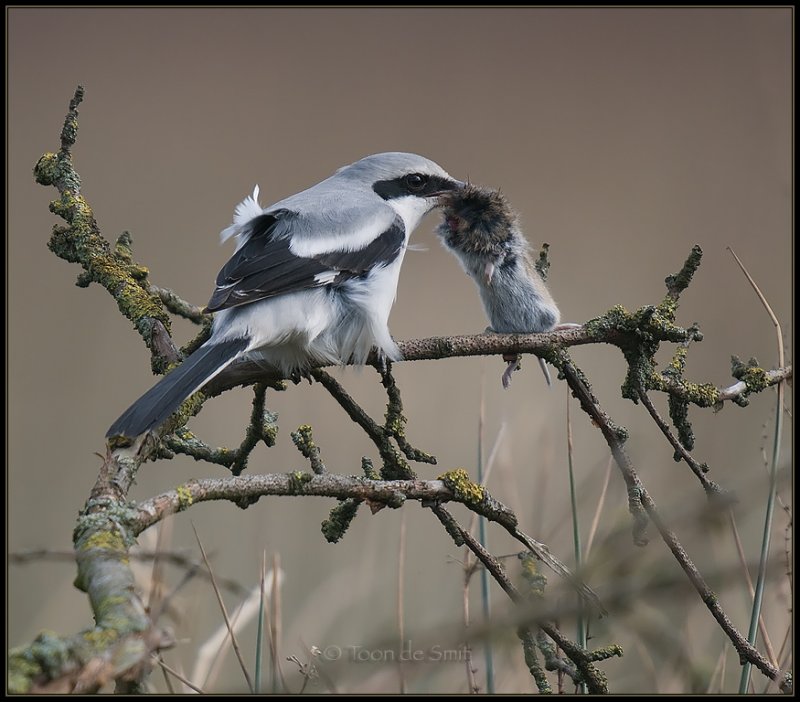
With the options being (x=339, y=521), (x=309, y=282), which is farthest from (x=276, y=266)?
(x=339, y=521)

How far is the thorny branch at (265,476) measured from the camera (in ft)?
2.20

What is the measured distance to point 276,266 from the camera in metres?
1.82

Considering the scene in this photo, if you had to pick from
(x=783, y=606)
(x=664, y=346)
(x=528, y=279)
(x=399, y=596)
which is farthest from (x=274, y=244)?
(x=664, y=346)

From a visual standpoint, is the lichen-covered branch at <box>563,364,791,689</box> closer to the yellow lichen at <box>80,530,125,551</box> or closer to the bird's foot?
the bird's foot

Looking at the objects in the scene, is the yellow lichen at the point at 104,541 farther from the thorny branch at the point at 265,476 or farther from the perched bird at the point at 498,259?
the perched bird at the point at 498,259

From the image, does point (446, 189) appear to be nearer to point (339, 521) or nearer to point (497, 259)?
point (497, 259)

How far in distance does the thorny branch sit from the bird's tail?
27mm

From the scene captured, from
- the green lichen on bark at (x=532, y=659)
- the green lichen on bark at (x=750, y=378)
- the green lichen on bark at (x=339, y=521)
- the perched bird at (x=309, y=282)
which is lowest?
the green lichen on bark at (x=532, y=659)

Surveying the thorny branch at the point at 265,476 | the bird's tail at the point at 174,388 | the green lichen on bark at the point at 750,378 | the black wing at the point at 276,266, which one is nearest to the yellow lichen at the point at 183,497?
the thorny branch at the point at 265,476

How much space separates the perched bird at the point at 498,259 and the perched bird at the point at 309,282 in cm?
16

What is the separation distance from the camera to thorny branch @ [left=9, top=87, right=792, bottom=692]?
0.67 metres

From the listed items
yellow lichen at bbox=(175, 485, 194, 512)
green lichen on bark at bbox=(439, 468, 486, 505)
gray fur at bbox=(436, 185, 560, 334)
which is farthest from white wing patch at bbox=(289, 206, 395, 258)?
yellow lichen at bbox=(175, 485, 194, 512)

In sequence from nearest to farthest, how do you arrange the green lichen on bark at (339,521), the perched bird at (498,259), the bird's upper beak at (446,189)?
the green lichen on bark at (339,521)
the perched bird at (498,259)
the bird's upper beak at (446,189)

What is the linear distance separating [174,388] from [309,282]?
0.58m
